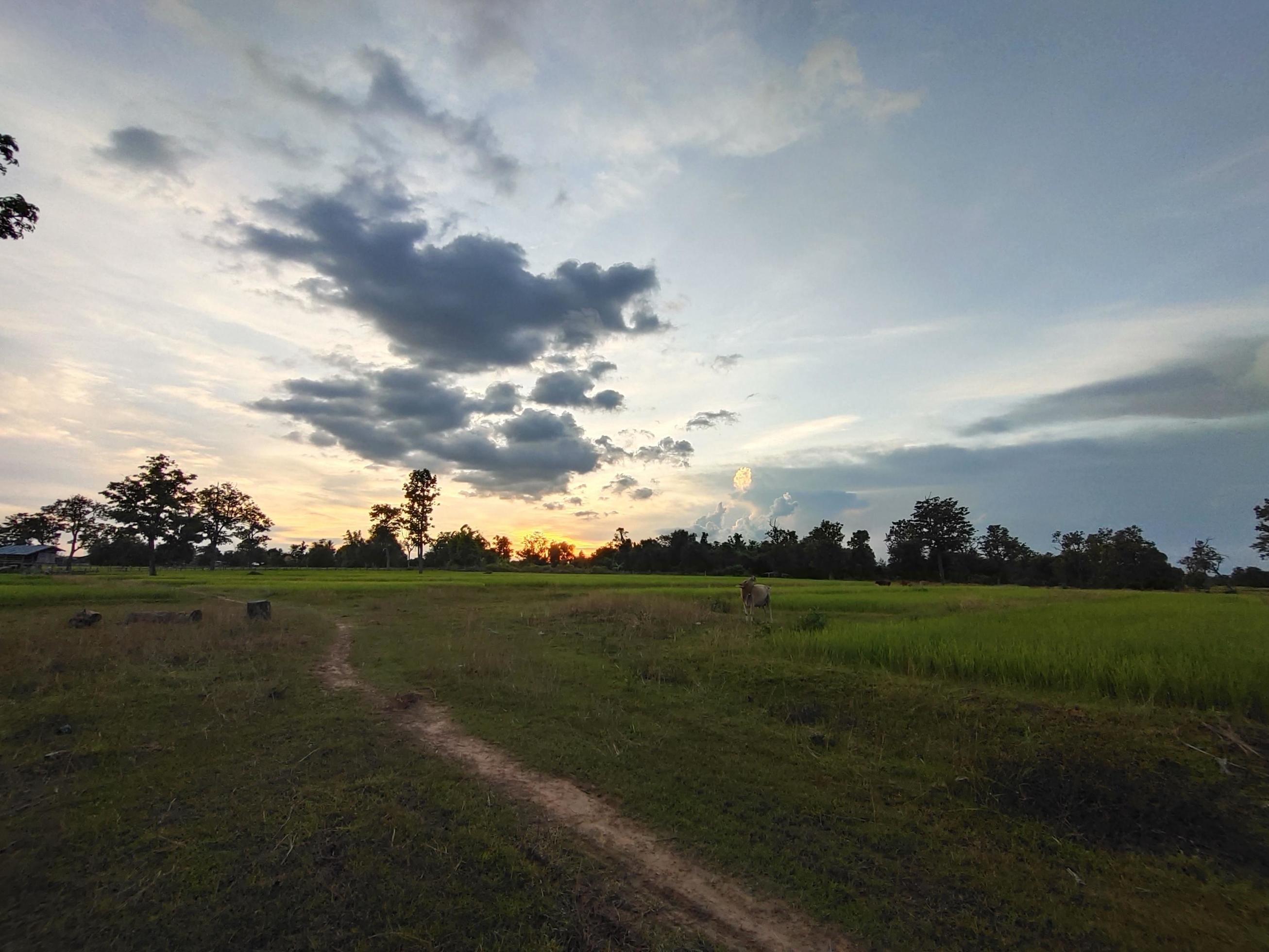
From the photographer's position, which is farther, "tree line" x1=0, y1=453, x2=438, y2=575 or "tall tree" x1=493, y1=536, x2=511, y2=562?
"tall tree" x1=493, y1=536, x2=511, y2=562

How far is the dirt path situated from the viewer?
3955 mm

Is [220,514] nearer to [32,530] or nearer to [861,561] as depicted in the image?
[32,530]

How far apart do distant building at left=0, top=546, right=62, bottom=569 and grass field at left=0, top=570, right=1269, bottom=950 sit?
254 feet

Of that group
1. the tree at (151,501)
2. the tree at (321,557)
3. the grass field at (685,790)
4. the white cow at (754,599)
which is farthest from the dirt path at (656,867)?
the tree at (321,557)

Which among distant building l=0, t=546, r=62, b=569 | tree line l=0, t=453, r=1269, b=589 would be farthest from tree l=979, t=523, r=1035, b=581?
distant building l=0, t=546, r=62, b=569

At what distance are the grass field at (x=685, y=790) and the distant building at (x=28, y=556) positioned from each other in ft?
254

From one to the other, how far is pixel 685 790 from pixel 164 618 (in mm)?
18561

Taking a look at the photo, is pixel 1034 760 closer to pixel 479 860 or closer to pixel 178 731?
pixel 479 860

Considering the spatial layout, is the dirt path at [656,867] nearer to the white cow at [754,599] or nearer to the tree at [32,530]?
the white cow at [754,599]

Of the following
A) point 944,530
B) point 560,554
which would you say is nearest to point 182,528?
point 560,554

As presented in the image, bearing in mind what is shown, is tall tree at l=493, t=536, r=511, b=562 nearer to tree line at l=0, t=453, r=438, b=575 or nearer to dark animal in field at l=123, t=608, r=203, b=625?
tree line at l=0, t=453, r=438, b=575

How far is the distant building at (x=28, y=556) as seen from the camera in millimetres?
64500

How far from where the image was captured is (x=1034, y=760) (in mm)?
6543

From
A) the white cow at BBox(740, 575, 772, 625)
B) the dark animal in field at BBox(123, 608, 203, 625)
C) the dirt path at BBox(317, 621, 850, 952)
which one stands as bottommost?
the dirt path at BBox(317, 621, 850, 952)
